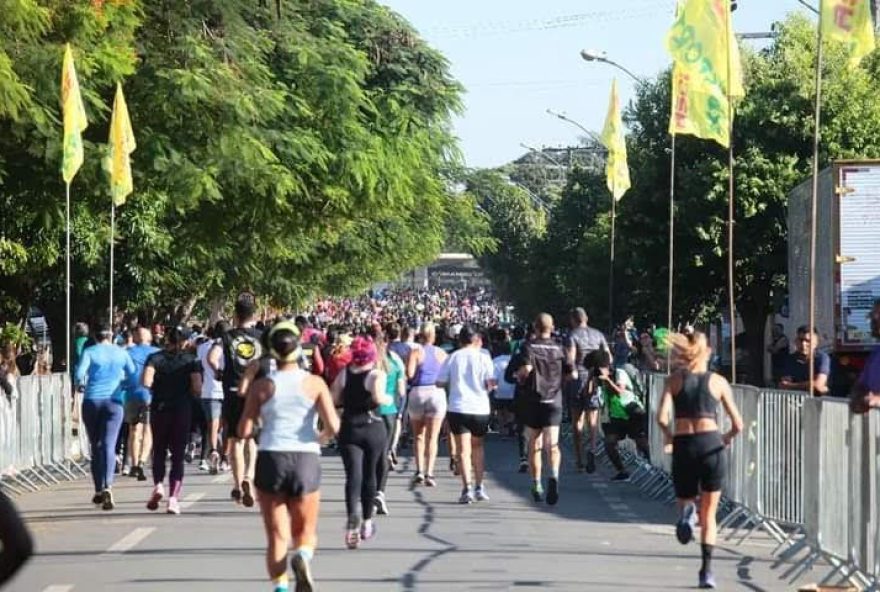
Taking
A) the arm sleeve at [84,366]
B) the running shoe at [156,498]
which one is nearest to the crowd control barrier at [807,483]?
A: the running shoe at [156,498]

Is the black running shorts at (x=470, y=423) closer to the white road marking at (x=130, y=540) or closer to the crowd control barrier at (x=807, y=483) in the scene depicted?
the crowd control barrier at (x=807, y=483)

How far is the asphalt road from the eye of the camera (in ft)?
40.4

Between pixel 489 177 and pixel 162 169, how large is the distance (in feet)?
93.6

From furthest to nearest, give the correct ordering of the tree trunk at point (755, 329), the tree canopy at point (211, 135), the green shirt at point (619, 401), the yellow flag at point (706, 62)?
the tree trunk at point (755, 329) → the tree canopy at point (211, 135) → the green shirt at point (619, 401) → the yellow flag at point (706, 62)

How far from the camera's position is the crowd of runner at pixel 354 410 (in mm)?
10727

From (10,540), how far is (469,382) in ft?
48.4

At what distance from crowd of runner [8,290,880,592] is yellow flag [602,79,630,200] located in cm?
319

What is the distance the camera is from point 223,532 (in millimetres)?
15586

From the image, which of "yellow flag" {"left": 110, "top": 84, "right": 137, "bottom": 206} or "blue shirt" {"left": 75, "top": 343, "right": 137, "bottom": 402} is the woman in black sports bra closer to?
"blue shirt" {"left": 75, "top": 343, "right": 137, "bottom": 402}

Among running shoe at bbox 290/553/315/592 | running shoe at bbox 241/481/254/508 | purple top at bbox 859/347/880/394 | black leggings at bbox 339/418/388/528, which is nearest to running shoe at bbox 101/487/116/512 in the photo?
running shoe at bbox 241/481/254/508

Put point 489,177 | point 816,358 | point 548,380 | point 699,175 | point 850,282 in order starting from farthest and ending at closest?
1. point 489,177
2. point 699,175
3. point 850,282
4. point 548,380
5. point 816,358

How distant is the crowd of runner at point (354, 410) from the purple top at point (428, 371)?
0.07 ft

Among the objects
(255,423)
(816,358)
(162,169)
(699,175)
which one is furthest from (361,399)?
(699,175)

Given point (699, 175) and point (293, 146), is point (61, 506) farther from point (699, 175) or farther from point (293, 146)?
point (699, 175)
